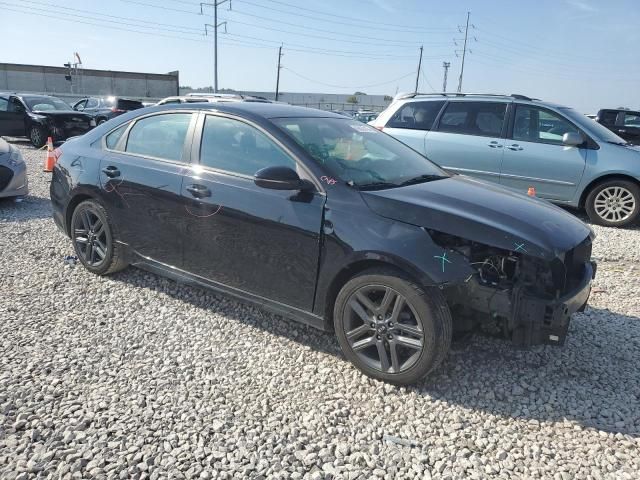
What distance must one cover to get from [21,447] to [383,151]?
3022 millimetres

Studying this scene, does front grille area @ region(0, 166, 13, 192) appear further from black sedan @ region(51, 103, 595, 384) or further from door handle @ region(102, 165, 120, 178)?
door handle @ region(102, 165, 120, 178)

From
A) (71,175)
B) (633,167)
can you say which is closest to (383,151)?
(71,175)

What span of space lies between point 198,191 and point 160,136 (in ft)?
2.70

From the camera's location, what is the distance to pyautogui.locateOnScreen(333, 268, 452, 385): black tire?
9.21 feet

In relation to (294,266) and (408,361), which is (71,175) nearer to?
(294,266)

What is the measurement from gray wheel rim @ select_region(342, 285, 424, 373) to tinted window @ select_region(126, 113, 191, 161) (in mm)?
1935

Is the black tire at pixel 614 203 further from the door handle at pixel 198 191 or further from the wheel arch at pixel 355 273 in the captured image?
the door handle at pixel 198 191

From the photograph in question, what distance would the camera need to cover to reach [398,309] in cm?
292

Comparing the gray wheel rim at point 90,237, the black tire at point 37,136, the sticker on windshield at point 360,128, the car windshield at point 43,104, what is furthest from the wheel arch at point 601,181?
the car windshield at point 43,104

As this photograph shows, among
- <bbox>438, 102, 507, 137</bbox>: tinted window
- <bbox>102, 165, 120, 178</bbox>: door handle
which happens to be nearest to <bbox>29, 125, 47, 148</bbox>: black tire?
<bbox>438, 102, 507, 137</bbox>: tinted window

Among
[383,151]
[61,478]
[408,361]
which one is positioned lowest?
[61,478]

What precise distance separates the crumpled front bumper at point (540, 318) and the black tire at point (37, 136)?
15.3 meters

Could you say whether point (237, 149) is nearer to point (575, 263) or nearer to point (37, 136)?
point (575, 263)

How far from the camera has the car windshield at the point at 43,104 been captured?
48.9 feet
